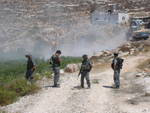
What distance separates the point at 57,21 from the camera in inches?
3541

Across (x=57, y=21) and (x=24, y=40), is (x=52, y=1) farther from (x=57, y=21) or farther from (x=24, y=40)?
(x=24, y=40)

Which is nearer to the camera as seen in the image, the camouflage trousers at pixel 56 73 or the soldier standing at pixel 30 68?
the camouflage trousers at pixel 56 73

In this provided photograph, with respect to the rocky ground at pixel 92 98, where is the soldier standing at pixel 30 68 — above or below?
above

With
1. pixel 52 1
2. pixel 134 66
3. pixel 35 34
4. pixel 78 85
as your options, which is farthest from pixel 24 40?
pixel 78 85

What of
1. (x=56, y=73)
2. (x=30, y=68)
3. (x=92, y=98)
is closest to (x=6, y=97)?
(x=30, y=68)

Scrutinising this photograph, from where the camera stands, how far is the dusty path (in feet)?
45.9

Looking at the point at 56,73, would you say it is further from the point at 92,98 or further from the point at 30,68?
the point at 92,98

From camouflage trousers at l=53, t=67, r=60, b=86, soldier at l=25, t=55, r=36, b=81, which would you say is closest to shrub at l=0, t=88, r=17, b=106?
soldier at l=25, t=55, r=36, b=81

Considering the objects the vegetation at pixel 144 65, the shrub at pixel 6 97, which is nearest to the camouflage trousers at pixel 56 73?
the shrub at pixel 6 97

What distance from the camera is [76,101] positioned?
599 inches

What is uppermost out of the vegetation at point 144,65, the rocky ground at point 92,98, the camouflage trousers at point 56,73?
the camouflage trousers at point 56,73

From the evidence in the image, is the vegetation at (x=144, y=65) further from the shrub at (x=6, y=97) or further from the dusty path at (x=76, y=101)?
the shrub at (x=6, y=97)

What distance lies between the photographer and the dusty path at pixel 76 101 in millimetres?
13984

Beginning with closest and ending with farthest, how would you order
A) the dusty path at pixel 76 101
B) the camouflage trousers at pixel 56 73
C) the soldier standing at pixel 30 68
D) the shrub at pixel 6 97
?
the dusty path at pixel 76 101 < the shrub at pixel 6 97 < the camouflage trousers at pixel 56 73 < the soldier standing at pixel 30 68
